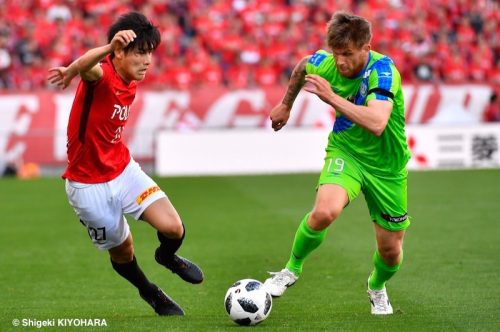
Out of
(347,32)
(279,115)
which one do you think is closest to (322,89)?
(347,32)

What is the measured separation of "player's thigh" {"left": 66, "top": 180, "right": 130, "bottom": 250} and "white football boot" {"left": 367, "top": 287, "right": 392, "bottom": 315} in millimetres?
2225

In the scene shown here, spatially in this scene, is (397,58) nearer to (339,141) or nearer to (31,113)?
(31,113)

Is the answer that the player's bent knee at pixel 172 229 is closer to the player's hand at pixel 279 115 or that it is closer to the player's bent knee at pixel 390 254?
the player's hand at pixel 279 115

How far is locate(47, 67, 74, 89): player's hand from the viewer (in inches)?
304

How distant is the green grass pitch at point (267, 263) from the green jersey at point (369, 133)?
4.29 ft

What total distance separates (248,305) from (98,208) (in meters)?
1.46

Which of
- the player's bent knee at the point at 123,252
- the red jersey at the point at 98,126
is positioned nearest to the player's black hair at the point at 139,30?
the red jersey at the point at 98,126

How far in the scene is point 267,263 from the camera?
12227mm

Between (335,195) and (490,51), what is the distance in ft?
74.0

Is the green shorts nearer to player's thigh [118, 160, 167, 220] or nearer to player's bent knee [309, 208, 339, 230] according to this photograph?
player's bent knee [309, 208, 339, 230]

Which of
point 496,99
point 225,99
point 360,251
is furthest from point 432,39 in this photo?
point 360,251

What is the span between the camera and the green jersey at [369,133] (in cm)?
831

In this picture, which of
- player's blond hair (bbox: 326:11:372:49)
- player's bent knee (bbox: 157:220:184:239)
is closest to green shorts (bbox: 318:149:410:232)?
player's blond hair (bbox: 326:11:372:49)

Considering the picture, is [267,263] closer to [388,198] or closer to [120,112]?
[388,198]
